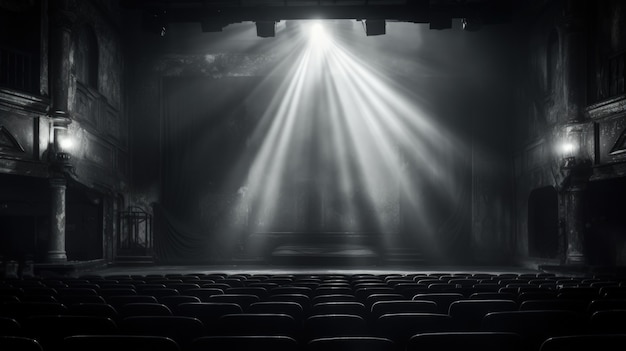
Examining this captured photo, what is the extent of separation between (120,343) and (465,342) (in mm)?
1471

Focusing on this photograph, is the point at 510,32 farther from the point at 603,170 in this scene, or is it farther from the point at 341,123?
the point at 603,170

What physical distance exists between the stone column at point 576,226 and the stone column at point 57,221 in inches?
516

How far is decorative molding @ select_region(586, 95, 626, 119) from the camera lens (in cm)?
1323

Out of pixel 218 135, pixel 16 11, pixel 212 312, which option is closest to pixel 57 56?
pixel 16 11

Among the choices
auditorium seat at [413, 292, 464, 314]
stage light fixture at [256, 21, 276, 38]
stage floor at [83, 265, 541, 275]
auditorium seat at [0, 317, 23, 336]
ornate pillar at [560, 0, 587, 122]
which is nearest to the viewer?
auditorium seat at [0, 317, 23, 336]

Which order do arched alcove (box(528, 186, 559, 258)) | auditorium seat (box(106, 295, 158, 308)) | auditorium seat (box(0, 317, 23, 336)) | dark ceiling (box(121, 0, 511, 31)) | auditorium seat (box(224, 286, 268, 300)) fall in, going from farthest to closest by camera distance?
1. arched alcove (box(528, 186, 559, 258))
2. dark ceiling (box(121, 0, 511, 31))
3. auditorium seat (box(224, 286, 268, 300))
4. auditorium seat (box(106, 295, 158, 308))
5. auditorium seat (box(0, 317, 23, 336))

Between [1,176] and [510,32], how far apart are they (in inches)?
667

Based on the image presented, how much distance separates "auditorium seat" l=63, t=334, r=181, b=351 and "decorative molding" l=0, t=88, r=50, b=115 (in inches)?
491

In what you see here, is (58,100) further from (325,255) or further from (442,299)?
(442,299)

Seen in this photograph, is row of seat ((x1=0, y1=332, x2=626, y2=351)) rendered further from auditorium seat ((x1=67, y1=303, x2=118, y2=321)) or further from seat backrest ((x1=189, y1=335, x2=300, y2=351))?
auditorium seat ((x1=67, y1=303, x2=118, y2=321))

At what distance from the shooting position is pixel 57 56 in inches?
590

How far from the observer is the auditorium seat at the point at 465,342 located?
2475 millimetres

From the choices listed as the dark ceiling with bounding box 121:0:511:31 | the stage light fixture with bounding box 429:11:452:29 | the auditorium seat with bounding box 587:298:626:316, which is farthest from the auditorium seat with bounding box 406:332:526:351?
the stage light fixture with bounding box 429:11:452:29

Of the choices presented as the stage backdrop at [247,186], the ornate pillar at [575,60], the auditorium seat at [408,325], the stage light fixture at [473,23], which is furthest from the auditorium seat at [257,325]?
the stage backdrop at [247,186]
